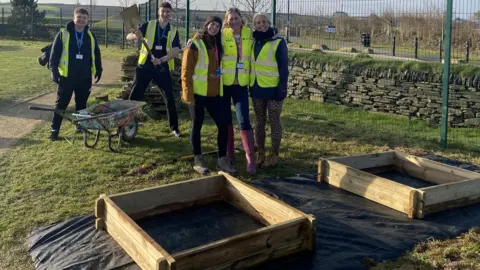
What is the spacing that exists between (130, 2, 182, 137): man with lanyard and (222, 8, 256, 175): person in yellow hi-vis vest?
2024 millimetres

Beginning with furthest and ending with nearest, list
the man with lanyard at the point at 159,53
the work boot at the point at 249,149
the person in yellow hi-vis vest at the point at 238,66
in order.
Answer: the man with lanyard at the point at 159,53, the work boot at the point at 249,149, the person in yellow hi-vis vest at the point at 238,66

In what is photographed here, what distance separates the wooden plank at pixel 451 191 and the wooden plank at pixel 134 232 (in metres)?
2.69

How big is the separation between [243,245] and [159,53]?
16.1 ft

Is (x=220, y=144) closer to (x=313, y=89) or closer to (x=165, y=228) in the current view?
(x=165, y=228)

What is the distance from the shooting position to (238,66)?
598 cm

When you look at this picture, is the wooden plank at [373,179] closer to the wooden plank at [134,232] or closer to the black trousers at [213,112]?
the black trousers at [213,112]

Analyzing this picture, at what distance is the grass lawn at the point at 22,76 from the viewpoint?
40.6ft

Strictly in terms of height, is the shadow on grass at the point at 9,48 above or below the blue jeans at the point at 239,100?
above

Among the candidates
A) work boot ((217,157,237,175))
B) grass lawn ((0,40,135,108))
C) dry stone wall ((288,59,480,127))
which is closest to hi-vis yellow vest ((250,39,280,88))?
work boot ((217,157,237,175))

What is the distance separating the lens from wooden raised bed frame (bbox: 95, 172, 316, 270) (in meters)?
3.44

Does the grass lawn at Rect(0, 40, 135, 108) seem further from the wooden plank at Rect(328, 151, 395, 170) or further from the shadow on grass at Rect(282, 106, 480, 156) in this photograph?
the wooden plank at Rect(328, 151, 395, 170)

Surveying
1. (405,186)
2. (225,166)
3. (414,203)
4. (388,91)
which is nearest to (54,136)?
(225,166)

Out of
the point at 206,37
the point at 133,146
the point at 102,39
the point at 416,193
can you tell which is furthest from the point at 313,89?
the point at 102,39

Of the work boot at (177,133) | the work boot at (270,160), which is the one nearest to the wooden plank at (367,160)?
the work boot at (270,160)
